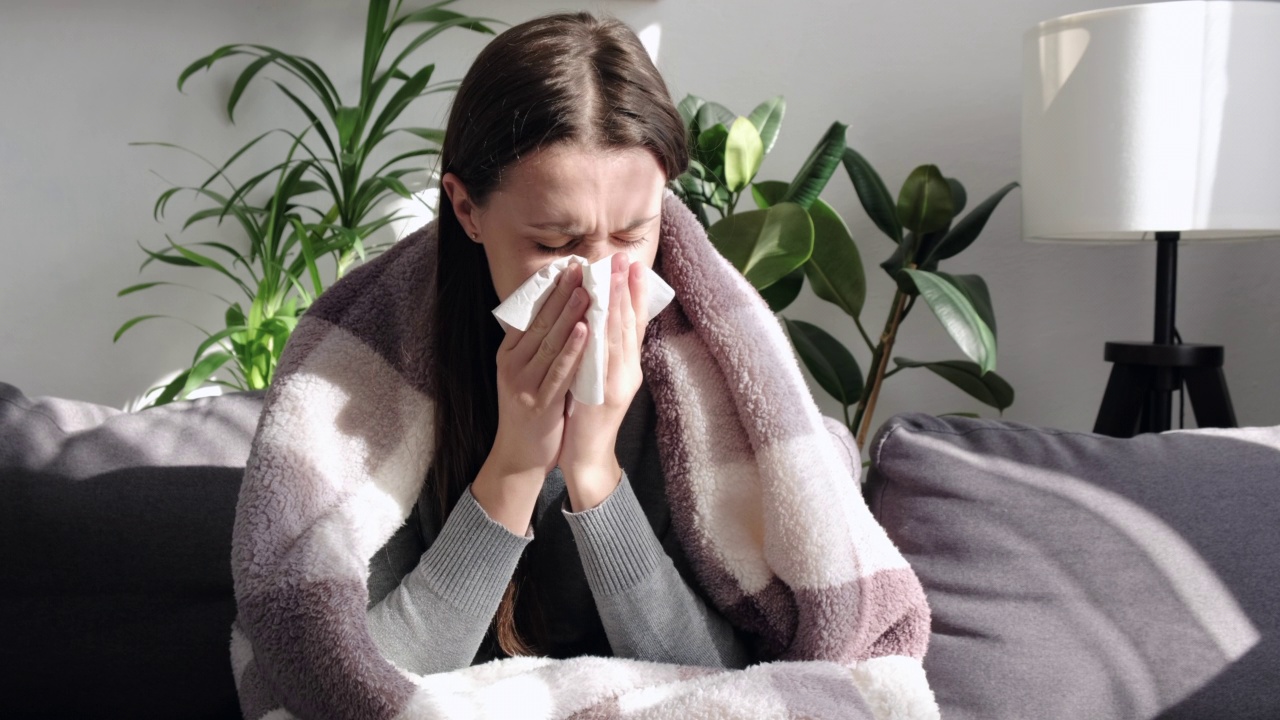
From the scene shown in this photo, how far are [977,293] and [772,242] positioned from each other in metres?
0.33

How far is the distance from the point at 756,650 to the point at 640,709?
20cm

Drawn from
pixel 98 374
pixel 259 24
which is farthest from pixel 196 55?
pixel 98 374

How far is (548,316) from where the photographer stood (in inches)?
33.3

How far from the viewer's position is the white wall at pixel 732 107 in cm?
174

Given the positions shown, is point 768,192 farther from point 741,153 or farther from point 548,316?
point 548,316

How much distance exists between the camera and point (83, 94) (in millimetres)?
1738

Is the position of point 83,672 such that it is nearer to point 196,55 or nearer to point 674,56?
point 196,55

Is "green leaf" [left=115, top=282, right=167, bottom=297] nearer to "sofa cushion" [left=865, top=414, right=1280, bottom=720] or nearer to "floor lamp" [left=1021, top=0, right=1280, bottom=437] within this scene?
"sofa cushion" [left=865, top=414, right=1280, bottom=720]

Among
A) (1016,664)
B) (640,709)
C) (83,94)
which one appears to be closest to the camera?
(640,709)

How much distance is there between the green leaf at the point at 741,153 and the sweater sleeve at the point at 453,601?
0.78m

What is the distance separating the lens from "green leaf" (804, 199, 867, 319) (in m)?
1.56

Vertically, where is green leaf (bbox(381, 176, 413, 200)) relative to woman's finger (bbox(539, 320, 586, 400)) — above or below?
above

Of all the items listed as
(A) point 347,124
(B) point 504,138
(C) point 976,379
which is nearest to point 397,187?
(A) point 347,124

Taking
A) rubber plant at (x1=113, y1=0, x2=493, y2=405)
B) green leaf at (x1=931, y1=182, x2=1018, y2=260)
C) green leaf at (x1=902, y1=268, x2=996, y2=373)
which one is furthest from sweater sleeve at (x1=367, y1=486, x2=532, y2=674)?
green leaf at (x1=931, y1=182, x2=1018, y2=260)
